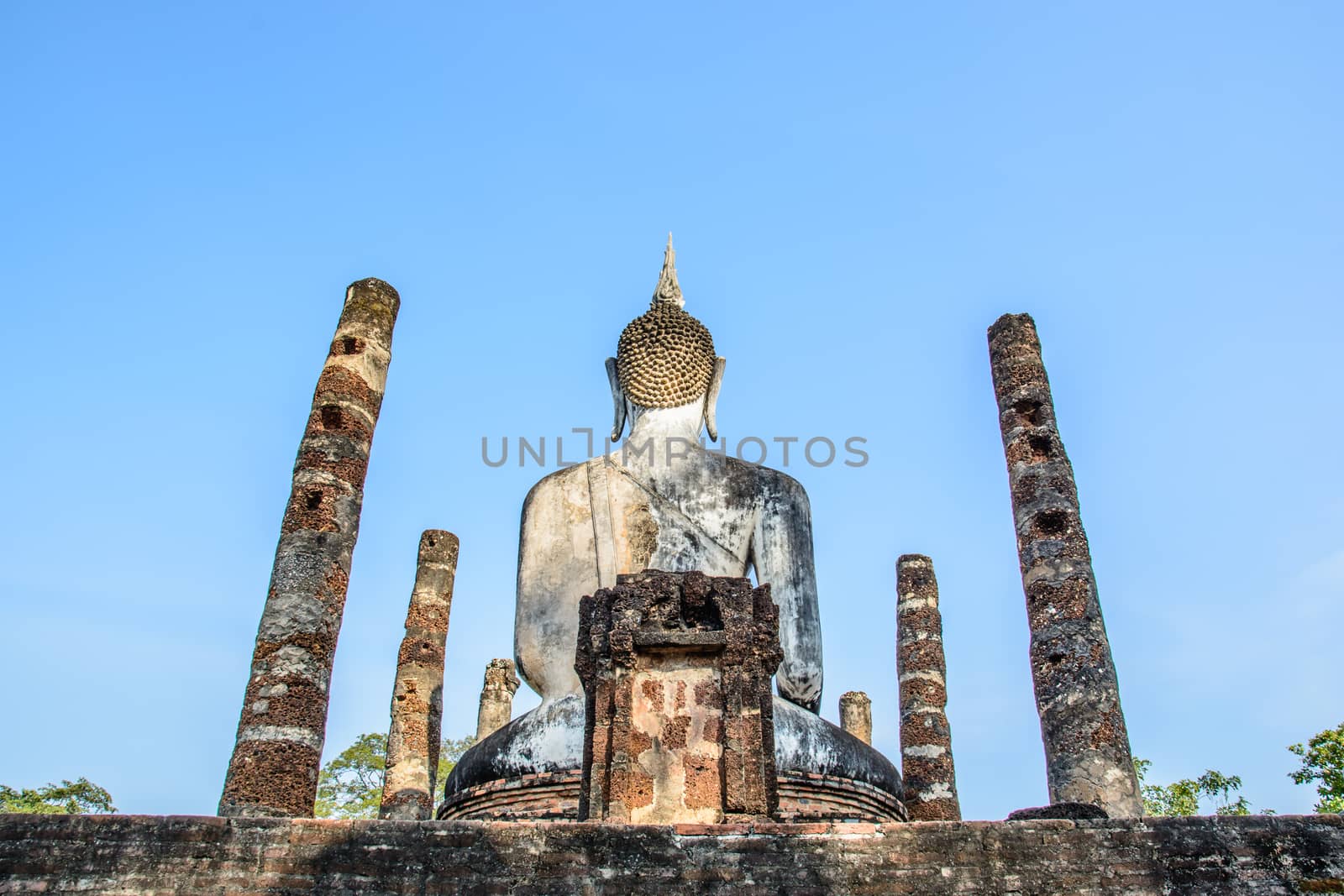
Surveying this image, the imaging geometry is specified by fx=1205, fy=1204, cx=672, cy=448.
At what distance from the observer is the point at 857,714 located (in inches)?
624

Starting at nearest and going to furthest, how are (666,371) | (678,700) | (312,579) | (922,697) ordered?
1. (678,700)
2. (666,371)
3. (312,579)
4. (922,697)

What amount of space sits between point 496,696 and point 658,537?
8.71 metres

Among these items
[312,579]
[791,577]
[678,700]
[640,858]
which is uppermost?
[312,579]

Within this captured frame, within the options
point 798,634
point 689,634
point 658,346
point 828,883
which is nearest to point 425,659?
point 658,346

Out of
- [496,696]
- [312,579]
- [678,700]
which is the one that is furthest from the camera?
[496,696]

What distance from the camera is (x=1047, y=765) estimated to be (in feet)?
29.9

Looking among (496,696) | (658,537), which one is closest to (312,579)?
(658,537)

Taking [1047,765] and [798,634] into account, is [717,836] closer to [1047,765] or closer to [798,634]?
[798,634]

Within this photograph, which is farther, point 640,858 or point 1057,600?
point 1057,600

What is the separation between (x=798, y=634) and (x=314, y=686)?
3.52 metres

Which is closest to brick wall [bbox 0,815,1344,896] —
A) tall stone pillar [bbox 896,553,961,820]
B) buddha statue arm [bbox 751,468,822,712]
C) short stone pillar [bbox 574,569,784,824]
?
short stone pillar [bbox 574,569,784,824]

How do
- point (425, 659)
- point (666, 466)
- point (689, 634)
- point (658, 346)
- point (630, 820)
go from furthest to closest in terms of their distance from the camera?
1. point (425, 659)
2. point (658, 346)
3. point (666, 466)
4. point (689, 634)
5. point (630, 820)

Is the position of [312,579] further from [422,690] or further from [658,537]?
[422,690]

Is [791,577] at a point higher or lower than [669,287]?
lower
